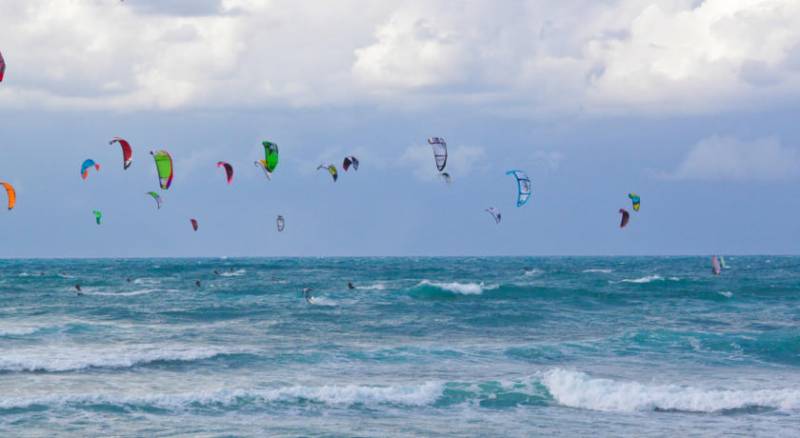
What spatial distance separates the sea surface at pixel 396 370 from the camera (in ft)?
50.2

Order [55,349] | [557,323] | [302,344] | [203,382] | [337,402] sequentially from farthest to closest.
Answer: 1. [557,323]
2. [302,344]
3. [55,349]
4. [203,382]
5. [337,402]

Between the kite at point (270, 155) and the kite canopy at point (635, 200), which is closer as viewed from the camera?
the kite at point (270, 155)

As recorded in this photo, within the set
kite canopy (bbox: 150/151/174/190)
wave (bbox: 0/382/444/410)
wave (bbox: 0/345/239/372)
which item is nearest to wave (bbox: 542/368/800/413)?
wave (bbox: 0/382/444/410)

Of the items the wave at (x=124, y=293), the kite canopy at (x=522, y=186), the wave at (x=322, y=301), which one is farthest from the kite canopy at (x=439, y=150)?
the wave at (x=124, y=293)

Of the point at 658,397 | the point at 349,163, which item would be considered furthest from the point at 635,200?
the point at 658,397

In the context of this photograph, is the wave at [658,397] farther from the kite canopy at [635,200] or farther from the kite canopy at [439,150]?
the kite canopy at [635,200]

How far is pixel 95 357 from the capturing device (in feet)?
71.1

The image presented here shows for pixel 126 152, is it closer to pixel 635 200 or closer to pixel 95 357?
pixel 95 357

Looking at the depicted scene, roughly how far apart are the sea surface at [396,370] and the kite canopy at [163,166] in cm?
447

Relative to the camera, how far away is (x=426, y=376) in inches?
773

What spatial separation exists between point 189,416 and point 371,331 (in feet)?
43.4

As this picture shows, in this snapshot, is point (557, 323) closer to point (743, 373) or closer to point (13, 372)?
point (743, 373)

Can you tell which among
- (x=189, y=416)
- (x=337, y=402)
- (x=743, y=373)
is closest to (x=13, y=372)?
(x=189, y=416)

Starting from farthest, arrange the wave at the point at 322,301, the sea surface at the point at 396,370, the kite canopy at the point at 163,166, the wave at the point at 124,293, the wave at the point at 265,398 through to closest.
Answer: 1. the wave at the point at 124,293
2. the wave at the point at 322,301
3. the kite canopy at the point at 163,166
4. the wave at the point at 265,398
5. the sea surface at the point at 396,370
